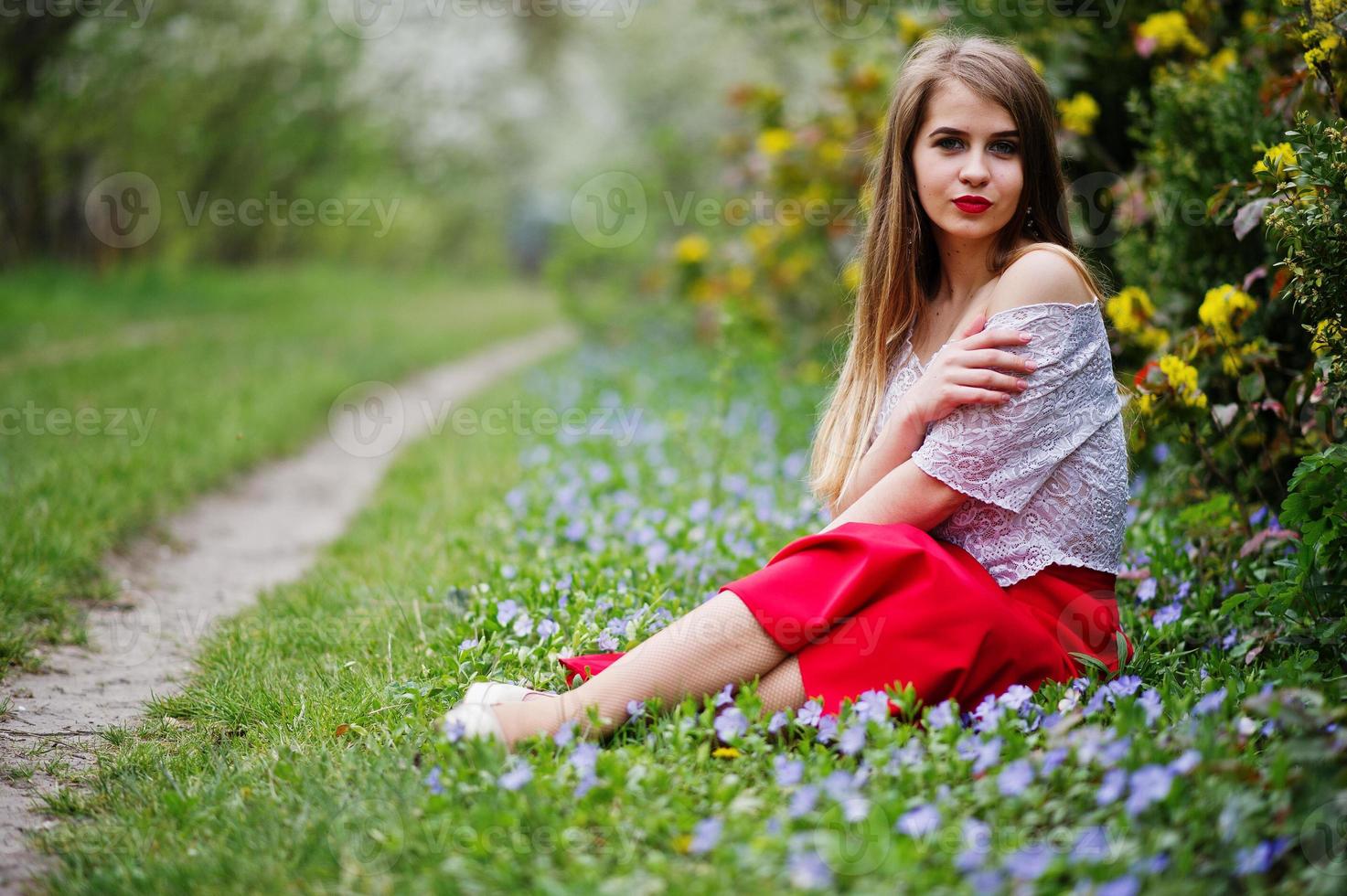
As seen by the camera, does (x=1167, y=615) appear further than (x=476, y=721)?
Yes

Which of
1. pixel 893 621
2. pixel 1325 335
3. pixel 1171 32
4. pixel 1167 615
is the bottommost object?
pixel 1167 615

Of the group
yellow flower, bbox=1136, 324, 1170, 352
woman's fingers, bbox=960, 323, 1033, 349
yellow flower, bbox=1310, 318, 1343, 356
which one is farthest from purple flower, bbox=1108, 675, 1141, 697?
yellow flower, bbox=1136, 324, 1170, 352

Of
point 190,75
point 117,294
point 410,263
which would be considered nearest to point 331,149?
point 190,75

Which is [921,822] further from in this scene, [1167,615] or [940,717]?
[1167,615]

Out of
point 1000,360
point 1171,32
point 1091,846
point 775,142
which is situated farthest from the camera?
point 775,142

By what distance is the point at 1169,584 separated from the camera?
9.53ft

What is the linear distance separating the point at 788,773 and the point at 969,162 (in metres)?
1.38

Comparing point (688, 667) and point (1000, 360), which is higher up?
point (1000, 360)

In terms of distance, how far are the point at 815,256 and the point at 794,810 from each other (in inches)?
206

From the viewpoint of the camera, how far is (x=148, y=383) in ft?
20.9

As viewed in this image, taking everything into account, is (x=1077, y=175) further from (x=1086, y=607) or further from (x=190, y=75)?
(x=190, y=75)

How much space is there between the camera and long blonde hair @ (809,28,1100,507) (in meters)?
2.39

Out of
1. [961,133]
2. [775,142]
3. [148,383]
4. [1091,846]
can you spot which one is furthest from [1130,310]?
[148,383]

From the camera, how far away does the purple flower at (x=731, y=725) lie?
2.08 m
